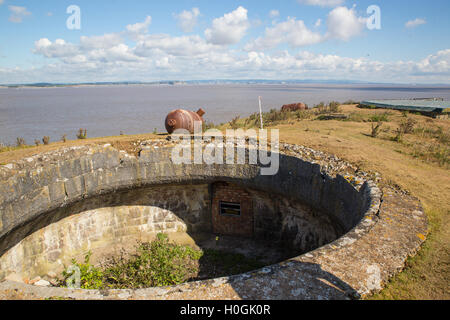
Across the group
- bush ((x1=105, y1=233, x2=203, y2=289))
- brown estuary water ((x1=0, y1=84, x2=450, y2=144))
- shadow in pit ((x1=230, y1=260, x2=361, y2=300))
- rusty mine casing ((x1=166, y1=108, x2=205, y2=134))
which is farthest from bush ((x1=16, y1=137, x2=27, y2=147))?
shadow in pit ((x1=230, y1=260, x2=361, y2=300))

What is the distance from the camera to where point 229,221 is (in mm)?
9930

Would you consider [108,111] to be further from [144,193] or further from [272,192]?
[272,192]

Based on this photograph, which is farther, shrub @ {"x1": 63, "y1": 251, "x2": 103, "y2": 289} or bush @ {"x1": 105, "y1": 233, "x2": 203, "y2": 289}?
bush @ {"x1": 105, "y1": 233, "x2": 203, "y2": 289}

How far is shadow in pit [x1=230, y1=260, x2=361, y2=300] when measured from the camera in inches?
129

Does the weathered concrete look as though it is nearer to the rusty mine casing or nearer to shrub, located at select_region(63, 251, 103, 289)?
shrub, located at select_region(63, 251, 103, 289)

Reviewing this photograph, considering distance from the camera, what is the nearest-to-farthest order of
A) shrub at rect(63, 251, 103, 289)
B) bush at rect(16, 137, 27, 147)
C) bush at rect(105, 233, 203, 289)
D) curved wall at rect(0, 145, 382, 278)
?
curved wall at rect(0, 145, 382, 278) → shrub at rect(63, 251, 103, 289) → bush at rect(105, 233, 203, 289) → bush at rect(16, 137, 27, 147)

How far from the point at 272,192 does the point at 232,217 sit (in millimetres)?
1922

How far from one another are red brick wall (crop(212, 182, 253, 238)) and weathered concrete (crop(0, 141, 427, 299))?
2.15ft

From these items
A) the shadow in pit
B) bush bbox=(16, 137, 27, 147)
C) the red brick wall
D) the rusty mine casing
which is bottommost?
the red brick wall

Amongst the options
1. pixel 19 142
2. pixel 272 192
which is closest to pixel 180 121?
pixel 272 192

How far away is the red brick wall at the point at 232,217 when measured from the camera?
960cm

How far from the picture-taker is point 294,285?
3432 millimetres
